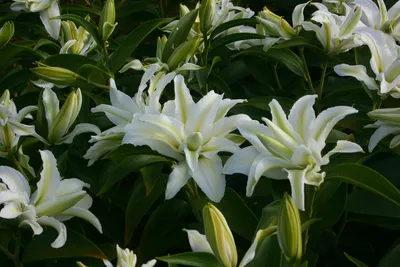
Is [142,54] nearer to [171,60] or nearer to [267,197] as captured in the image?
[171,60]

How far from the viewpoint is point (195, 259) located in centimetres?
69

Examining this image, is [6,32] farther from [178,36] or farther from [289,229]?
[289,229]

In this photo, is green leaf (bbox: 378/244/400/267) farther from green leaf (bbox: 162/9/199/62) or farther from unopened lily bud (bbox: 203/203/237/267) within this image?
green leaf (bbox: 162/9/199/62)

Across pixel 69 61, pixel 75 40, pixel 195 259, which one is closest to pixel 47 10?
pixel 75 40

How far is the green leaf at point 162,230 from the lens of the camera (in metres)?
0.99

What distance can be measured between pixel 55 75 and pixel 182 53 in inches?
8.0

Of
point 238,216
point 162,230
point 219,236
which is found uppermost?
point 219,236

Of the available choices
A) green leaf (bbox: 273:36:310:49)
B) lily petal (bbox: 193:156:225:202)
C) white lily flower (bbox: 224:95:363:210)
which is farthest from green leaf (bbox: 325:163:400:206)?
green leaf (bbox: 273:36:310:49)

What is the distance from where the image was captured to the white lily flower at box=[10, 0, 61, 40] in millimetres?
1261

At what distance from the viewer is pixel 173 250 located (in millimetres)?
1094

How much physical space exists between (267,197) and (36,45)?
1.91ft

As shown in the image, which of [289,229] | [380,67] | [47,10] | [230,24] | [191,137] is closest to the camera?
[289,229]

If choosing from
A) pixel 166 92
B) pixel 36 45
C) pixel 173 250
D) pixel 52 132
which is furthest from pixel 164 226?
pixel 36 45

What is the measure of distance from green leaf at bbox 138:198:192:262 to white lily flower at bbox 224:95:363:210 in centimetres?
24
